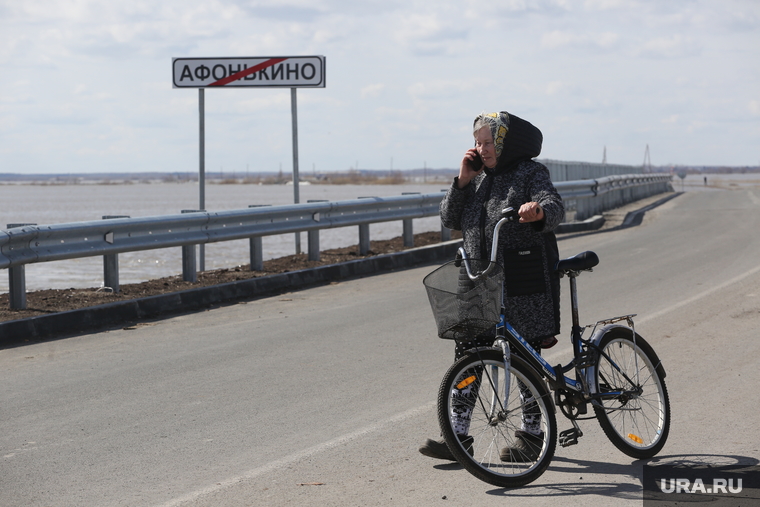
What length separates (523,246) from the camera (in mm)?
4965

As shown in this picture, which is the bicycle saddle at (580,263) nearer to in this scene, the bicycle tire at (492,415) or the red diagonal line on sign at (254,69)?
the bicycle tire at (492,415)

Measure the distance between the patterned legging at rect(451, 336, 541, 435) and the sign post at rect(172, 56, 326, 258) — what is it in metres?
10.8

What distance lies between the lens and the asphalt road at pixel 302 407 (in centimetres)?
486

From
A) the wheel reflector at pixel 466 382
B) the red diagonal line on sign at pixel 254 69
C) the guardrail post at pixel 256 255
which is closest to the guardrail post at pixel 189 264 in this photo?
the guardrail post at pixel 256 255

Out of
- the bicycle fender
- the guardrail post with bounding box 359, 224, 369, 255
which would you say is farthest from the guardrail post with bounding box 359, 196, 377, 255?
the bicycle fender

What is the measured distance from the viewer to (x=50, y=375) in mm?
7602

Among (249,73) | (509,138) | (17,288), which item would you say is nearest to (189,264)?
(17,288)

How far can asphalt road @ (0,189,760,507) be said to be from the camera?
15.9 feet

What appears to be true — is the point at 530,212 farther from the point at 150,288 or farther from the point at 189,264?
the point at 189,264

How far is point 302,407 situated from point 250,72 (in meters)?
9.94

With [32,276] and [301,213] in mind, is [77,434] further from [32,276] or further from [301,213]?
[32,276]

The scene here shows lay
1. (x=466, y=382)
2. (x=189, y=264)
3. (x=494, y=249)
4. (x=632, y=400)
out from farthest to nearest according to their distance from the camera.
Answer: (x=189, y=264) → (x=632, y=400) → (x=466, y=382) → (x=494, y=249)

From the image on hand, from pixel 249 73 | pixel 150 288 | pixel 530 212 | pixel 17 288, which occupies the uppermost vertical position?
pixel 249 73

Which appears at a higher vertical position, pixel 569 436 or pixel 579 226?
pixel 579 226
